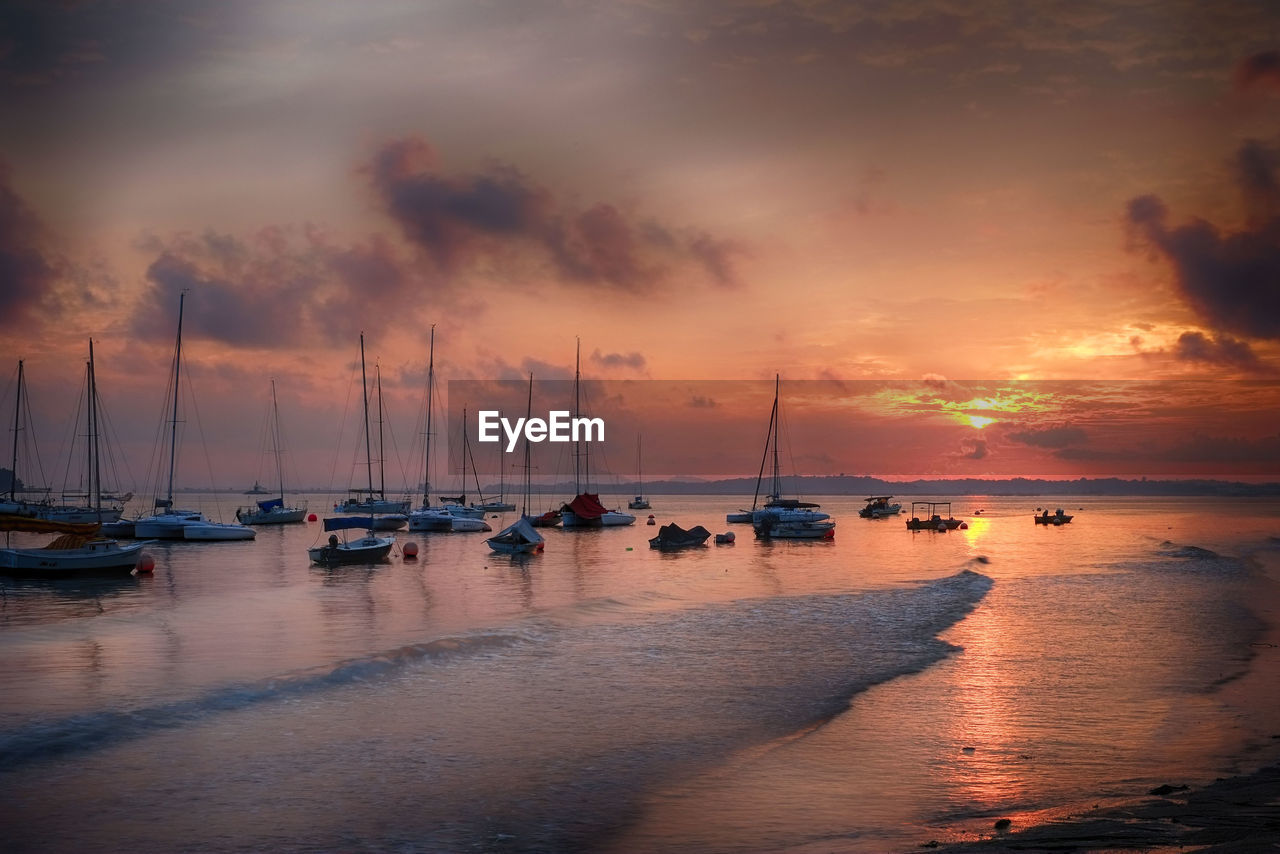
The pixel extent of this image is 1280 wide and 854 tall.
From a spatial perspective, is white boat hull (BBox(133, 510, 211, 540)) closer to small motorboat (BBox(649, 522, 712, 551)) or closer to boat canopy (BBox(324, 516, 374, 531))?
boat canopy (BBox(324, 516, 374, 531))

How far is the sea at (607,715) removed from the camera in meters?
12.5

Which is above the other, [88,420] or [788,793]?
[88,420]

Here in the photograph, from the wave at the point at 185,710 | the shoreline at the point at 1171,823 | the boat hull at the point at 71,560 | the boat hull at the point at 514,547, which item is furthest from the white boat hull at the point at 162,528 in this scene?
the shoreline at the point at 1171,823

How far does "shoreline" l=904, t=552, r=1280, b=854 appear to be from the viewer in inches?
392

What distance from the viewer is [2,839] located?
38.7ft

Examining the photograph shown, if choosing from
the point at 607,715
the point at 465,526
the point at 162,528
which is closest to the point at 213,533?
the point at 162,528

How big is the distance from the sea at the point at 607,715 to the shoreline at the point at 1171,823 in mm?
289

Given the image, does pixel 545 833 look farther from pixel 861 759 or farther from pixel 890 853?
pixel 861 759

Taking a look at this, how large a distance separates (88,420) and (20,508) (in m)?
33.9

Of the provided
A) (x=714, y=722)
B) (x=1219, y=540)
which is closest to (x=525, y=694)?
(x=714, y=722)

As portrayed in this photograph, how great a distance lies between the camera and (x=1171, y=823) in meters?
10.8

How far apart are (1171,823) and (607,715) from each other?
Answer: 423 inches

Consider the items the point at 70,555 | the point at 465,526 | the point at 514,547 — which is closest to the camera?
the point at 70,555

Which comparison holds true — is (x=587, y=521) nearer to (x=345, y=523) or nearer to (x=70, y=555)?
(x=345, y=523)
